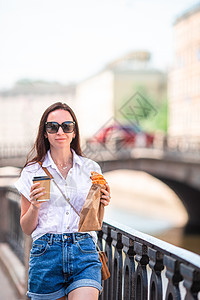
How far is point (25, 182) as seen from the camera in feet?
7.23

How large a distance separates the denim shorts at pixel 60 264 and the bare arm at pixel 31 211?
0.22 feet

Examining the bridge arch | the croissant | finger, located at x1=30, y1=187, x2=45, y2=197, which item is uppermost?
the croissant

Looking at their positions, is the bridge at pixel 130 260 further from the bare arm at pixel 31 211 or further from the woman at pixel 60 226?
the bare arm at pixel 31 211

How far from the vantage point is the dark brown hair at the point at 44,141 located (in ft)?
7.49

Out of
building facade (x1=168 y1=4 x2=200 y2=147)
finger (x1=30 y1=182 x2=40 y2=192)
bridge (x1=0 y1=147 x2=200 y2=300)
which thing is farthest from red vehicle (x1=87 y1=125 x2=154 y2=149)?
finger (x1=30 y1=182 x2=40 y2=192)

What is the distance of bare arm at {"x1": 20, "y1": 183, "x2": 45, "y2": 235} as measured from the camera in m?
2.05

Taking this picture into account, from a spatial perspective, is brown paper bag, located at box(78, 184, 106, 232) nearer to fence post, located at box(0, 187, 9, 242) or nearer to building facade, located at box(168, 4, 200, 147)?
fence post, located at box(0, 187, 9, 242)

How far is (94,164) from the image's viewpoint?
229 centimetres

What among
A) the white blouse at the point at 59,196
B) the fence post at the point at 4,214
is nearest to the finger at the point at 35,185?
the white blouse at the point at 59,196

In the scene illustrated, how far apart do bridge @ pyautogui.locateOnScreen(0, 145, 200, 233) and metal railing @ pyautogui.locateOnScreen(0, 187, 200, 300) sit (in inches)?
699

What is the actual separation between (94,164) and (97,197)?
226mm

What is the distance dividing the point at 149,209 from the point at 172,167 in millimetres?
3943

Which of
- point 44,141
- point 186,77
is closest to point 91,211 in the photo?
point 44,141

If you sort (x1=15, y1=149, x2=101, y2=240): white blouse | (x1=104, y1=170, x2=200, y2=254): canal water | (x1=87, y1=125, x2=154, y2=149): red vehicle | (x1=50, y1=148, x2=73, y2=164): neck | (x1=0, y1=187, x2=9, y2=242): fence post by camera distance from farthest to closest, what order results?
1. (x1=87, y1=125, x2=154, y2=149): red vehicle
2. (x1=104, y1=170, x2=200, y2=254): canal water
3. (x1=0, y1=187, x2=9, y2=242): fence post
4. (x1=50, y1=148, x2=73, y2=164): neck
5. (x1=15, y1=149, x2=101, y2=240): white blouse
